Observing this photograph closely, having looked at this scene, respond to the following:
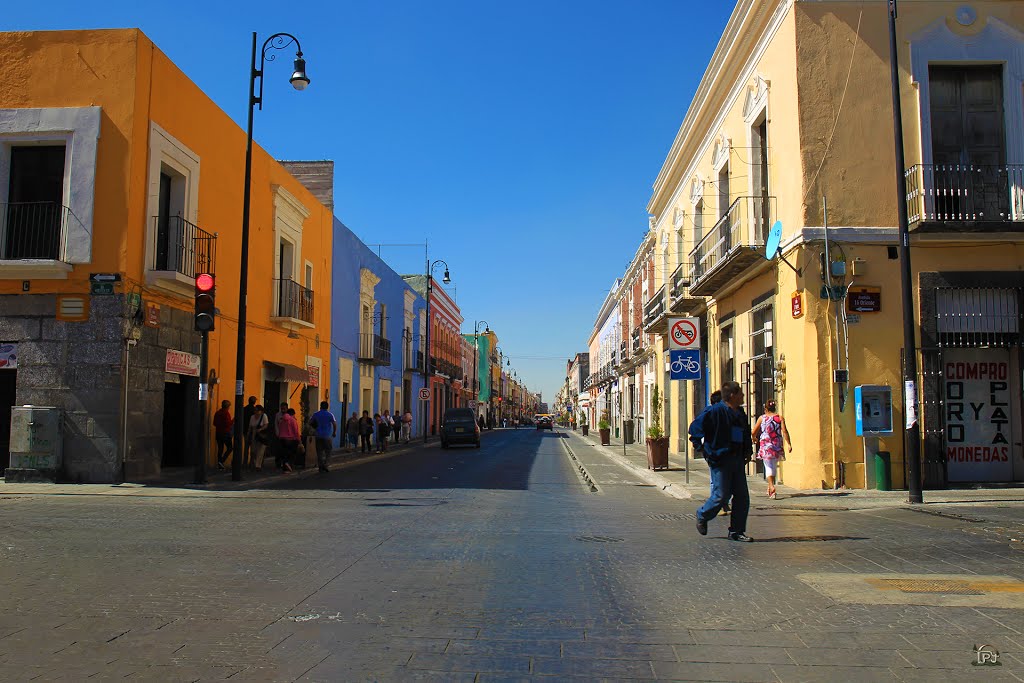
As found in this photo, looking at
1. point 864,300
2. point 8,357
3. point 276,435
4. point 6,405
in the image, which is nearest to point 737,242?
point 864,300

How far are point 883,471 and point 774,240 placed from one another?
4494 mm

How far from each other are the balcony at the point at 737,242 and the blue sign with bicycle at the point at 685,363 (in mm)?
2365

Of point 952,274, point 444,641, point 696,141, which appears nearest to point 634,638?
point 444,641

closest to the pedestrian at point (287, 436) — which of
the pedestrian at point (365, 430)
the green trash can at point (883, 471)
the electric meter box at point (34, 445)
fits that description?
the electric meter box at point (34, 445)

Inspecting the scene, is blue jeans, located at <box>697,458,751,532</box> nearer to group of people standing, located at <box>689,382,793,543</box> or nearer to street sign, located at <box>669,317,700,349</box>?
group of people standing, located at <box>689,382,793,543</box>

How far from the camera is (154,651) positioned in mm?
4539

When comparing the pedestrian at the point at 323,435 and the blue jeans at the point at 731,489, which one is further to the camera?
the pedestrian at the point at 323,435

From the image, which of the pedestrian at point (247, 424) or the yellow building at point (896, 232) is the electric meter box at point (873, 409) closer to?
the yellow building at point (896, 232)

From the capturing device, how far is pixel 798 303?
1427 cm

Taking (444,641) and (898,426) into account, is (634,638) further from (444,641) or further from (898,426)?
(898,426)

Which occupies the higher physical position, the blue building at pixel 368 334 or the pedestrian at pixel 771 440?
the blue building at pixel 368 334

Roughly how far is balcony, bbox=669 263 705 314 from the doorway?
15751mm

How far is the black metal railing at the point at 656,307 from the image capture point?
88.8 ft

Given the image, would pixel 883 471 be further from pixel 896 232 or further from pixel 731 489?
pixel 731 489
